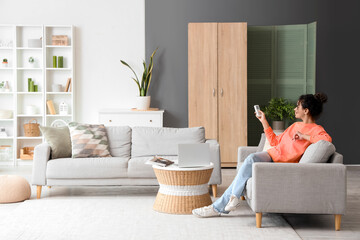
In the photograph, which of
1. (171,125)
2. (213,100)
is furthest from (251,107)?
(171,125)

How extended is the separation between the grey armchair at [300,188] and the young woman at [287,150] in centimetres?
28

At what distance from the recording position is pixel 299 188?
376cm

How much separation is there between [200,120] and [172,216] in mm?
2862

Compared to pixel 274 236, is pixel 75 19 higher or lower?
higher

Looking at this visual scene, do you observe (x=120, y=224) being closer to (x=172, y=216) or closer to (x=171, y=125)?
(x=172, y=216)

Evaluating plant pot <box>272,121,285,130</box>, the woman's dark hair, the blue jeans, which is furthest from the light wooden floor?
plant pot <box>272,121,285,130</box>

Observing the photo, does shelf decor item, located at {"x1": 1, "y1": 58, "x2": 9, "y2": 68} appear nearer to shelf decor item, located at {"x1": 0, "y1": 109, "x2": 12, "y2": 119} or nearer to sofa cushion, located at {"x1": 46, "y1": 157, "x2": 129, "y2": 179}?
shelf decor item, located at {"x1": 0, "y1": 109, "x2": 12, "y2": 119}

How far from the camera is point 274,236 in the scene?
3621 mm

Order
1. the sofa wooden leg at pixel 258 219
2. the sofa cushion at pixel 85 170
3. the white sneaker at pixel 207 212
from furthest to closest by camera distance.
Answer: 1. the sofa cushion at pixel 85 170
2. the white sneaker at pixel 207 212
3. the sofa wooden leg at pixel 258 219

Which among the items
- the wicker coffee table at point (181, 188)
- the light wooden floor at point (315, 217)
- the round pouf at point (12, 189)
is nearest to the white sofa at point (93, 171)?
the round pouf at point (12, 189)

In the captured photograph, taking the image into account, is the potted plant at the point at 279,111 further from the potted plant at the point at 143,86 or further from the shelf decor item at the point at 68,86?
the shelf decor item at the point at 68,86

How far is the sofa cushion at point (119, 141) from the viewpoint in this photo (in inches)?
214

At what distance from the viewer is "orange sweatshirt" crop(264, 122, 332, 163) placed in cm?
404

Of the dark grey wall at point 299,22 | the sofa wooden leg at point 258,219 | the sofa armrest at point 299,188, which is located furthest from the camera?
the dark grey wall at point 299,22
